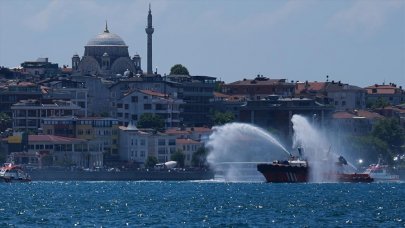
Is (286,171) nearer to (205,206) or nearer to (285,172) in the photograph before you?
(285,172)

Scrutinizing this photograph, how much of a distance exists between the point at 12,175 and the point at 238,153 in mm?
22297

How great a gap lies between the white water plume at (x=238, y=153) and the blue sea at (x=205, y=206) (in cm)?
2180

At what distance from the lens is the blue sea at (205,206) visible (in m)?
101

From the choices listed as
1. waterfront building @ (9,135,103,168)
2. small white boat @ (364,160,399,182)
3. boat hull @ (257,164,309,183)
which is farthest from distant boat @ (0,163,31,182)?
small white boat @ (364,160,399,182)

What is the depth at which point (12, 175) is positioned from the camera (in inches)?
7151

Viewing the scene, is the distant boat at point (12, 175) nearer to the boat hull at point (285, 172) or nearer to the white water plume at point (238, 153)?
the white water plume at point (238, 153)

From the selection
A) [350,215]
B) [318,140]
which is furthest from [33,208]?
[318,140]

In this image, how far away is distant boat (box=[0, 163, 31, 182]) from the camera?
181m

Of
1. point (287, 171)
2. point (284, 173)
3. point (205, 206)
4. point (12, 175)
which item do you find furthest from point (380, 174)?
point (205, 206)

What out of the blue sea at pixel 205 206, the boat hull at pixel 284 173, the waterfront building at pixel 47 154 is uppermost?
the waterfront building at pixel 47 154

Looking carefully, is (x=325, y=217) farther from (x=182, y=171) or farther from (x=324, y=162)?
(x=182, y=171)

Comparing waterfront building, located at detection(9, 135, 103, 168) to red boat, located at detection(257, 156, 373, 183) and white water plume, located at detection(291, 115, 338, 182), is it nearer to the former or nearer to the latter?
white water plume, located at detection(291, 115, 338, 182)

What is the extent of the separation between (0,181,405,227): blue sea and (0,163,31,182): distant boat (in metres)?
14.7

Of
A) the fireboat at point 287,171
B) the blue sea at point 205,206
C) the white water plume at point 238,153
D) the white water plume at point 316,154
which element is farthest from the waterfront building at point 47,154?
the fireboat at point 287,171
